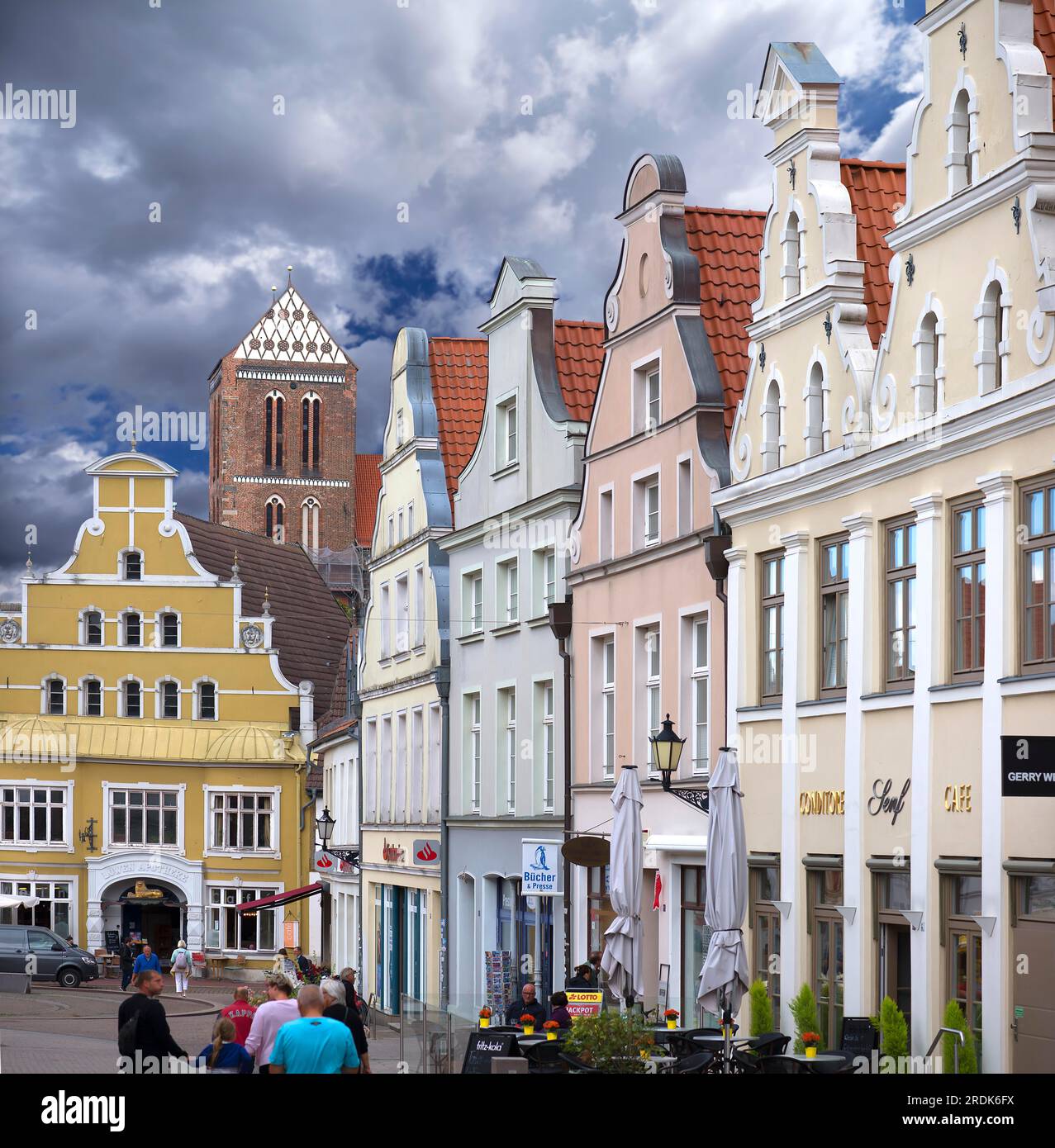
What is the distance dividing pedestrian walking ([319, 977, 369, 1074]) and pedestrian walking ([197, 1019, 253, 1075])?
80.4 inches

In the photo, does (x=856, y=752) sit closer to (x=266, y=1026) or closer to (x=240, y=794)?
(x=266, y=1026)

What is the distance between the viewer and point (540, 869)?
28.0m

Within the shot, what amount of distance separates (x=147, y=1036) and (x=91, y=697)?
44.1 meters

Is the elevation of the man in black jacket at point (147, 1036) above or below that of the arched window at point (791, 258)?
below

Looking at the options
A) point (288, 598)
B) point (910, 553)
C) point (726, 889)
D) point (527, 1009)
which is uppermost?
point (288, 598)

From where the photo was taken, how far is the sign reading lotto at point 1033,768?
13.4 m

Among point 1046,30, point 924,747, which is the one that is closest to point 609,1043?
point 924,747

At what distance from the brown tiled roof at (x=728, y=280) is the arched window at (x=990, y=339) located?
7202mm

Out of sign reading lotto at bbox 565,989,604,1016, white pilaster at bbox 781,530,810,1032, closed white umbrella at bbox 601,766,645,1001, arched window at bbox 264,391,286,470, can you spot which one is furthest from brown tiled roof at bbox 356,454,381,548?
sign reading lotto at bbox 565,989,604,1016

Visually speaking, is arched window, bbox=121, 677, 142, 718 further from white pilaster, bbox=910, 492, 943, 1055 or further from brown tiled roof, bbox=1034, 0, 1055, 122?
brown tiled roof, bbox=1034, 0, 1055, 122

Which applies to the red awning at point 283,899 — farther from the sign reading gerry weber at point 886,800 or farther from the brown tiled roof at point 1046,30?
the brown tiled roof at point 1046,30

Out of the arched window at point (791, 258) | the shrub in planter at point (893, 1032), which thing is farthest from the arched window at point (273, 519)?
the shrub in planter at point (893, 1032)
